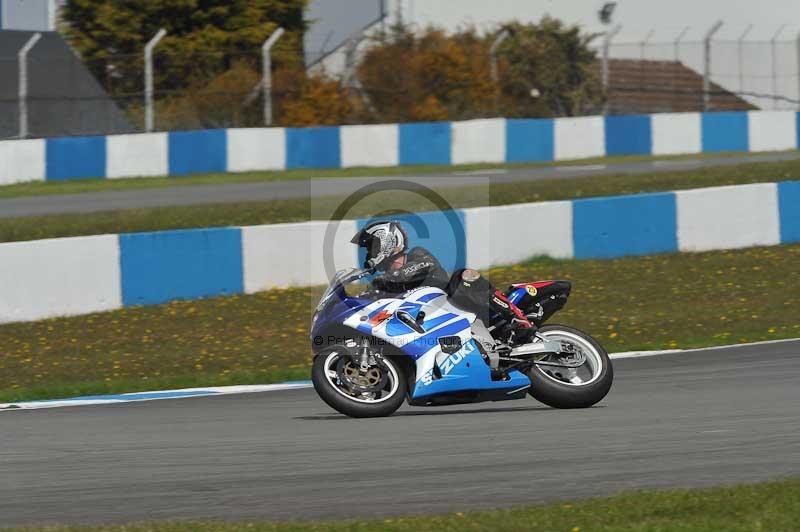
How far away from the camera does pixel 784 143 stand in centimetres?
2611

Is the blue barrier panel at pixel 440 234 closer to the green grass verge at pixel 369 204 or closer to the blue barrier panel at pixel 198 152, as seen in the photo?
the green grass verge at pixel 369 204

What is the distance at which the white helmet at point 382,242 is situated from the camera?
748cm

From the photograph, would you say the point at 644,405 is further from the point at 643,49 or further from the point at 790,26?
the point at 790,26

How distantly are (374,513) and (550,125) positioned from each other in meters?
19.2

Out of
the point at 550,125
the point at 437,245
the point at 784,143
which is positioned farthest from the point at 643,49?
the point at 437,245

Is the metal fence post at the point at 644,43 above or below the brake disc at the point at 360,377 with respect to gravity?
above

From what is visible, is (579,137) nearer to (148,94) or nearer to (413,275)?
(148,94)

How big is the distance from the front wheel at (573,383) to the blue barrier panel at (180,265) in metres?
→ 5.59

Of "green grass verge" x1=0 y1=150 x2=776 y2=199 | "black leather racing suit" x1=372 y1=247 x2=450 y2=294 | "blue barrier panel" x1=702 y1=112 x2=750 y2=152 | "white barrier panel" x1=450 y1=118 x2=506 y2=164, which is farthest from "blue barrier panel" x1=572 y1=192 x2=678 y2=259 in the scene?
"blue barrier panel" x1=702 y1=112 x2=750 y2=152

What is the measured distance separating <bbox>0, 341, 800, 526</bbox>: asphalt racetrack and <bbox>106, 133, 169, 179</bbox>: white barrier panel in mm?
12697

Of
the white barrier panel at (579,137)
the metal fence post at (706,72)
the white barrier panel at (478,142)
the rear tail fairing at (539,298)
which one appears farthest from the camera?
the metal fence post at (706,72)

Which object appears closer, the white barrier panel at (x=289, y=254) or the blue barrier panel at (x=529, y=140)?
the white barrier panel at (x=289, y=254)

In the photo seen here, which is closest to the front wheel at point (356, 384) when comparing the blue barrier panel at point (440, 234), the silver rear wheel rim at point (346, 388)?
the silver rear wheel rim at point (346, 388)

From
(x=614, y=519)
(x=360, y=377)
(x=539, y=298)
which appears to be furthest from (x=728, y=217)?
(x=614, y=519)
